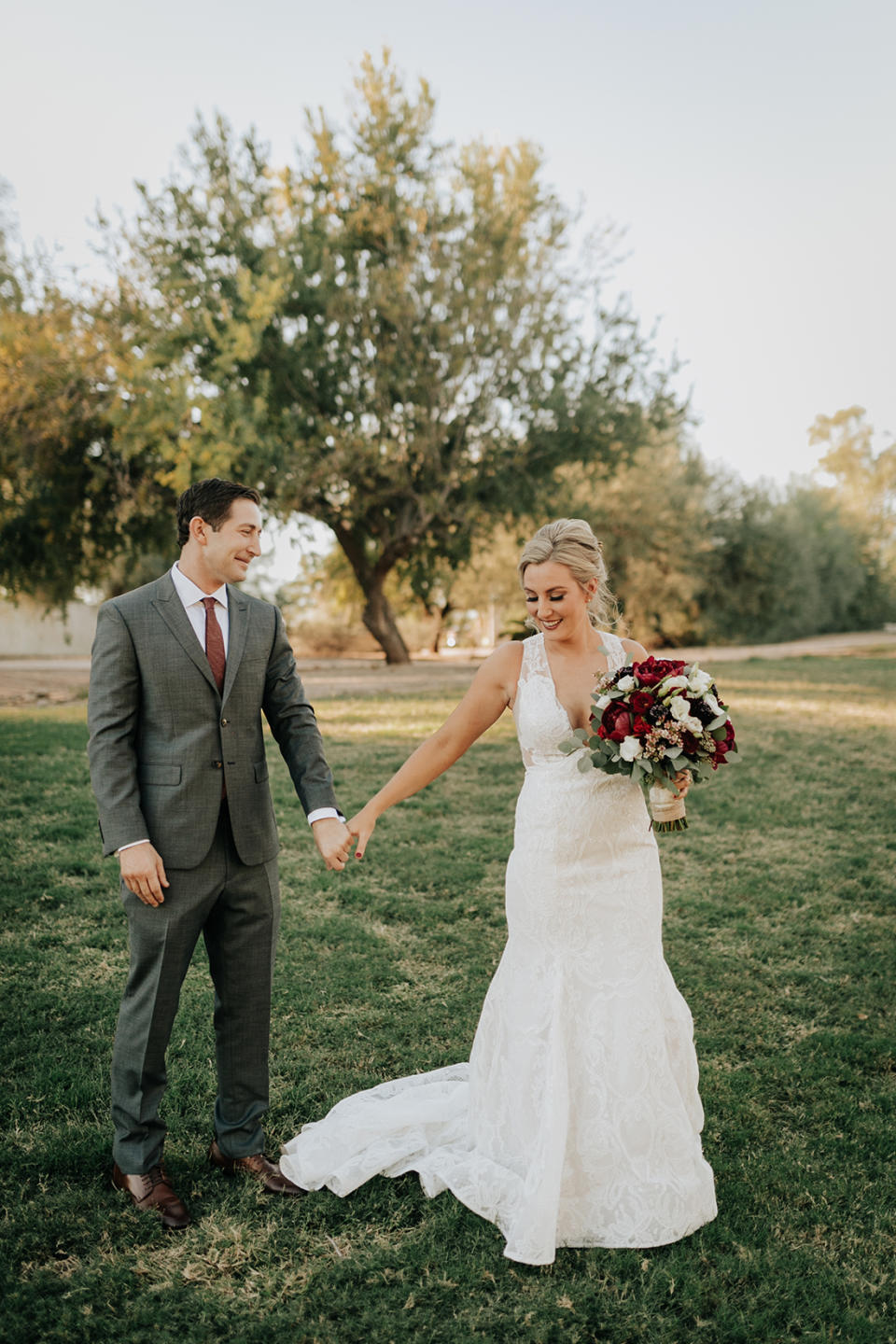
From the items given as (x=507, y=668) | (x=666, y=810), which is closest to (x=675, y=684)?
(x=666, y=810)

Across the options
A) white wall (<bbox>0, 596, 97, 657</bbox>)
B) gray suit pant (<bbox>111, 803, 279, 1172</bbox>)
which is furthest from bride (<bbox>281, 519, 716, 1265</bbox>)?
white wall (<bbox>0, 596, 97, 657</bbox>)

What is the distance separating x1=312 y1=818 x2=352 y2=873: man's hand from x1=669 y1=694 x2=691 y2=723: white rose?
123cm

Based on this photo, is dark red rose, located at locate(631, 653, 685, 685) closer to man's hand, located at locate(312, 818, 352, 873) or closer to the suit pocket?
man's hand, located at locate(312, 818, 352, 873)

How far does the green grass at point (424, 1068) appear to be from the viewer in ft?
9.65

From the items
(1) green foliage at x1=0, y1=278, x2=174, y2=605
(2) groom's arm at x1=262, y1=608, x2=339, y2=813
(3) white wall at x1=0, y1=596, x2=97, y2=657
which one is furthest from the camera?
(3) white wall at x1=0, y1=596, x2=97, y2=657

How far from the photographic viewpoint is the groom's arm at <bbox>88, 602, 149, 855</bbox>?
3.15m

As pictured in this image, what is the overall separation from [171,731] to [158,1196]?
1.62 meters

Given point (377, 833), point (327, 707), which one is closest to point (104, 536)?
point (327, 707)

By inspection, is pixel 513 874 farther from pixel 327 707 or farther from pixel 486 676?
pixel 327 707

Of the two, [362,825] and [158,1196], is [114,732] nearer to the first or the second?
[362,825]

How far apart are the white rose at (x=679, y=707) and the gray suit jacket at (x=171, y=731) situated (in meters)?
1.45

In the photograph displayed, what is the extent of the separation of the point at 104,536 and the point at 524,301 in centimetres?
1152

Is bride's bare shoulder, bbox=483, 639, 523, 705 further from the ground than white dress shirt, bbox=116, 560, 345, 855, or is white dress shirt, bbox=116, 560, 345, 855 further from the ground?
white dress shirt, bbox=116, 560, 345, 855

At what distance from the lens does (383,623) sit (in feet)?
82.9
